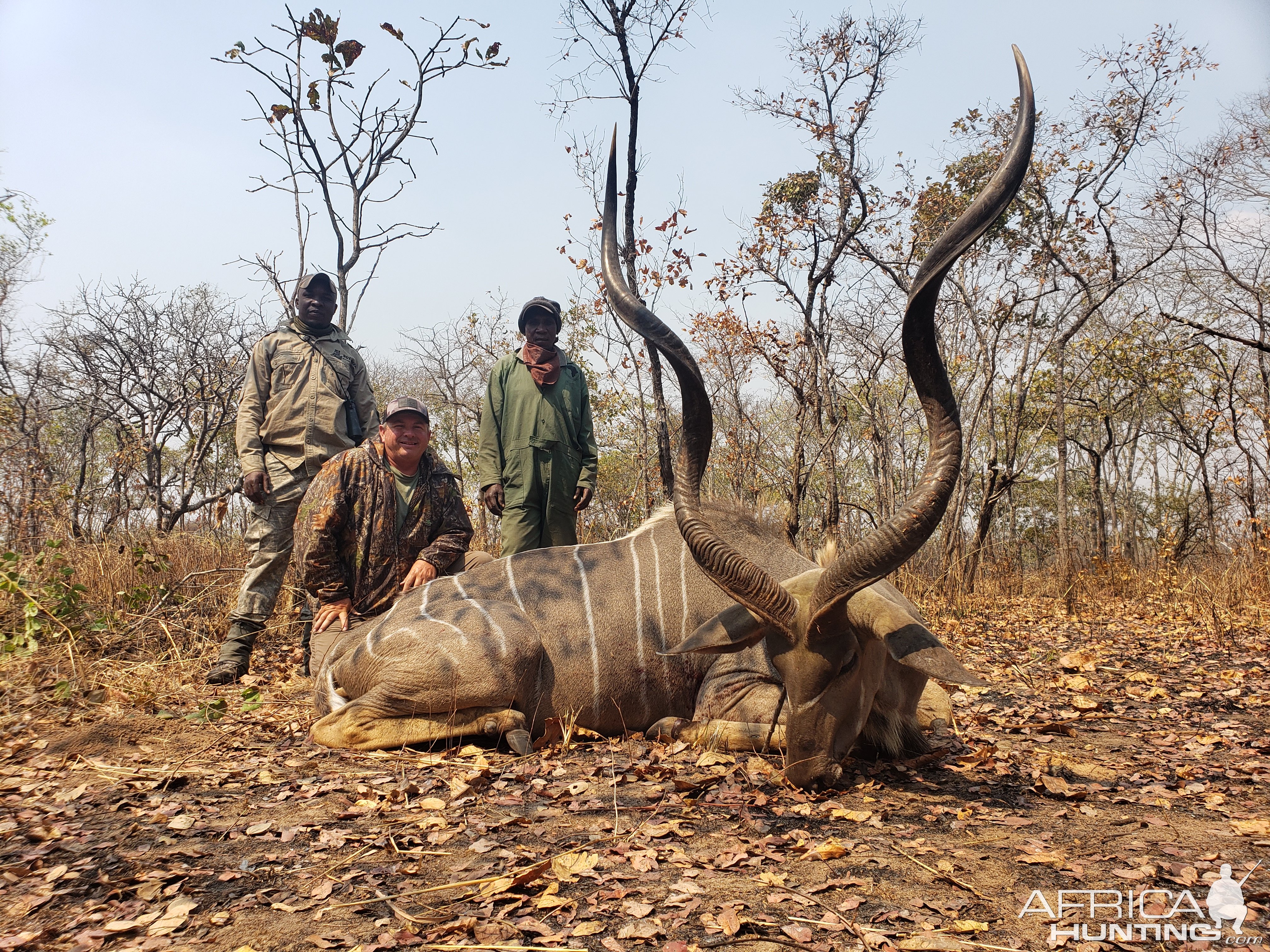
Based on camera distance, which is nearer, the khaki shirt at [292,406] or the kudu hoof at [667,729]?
the kudu hoof at [667,729]

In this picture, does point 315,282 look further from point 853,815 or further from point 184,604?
point 853,815

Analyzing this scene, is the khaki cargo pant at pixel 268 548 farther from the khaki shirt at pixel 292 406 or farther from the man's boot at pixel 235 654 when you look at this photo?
the khaki shirt at pixel 292 406

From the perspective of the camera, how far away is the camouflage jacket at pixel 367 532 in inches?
194

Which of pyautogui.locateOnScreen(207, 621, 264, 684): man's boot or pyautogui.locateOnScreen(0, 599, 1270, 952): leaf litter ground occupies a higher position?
pyautogui.locateOnScreen(207, 621, 264, 684): man's boot

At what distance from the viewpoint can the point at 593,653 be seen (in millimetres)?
4520

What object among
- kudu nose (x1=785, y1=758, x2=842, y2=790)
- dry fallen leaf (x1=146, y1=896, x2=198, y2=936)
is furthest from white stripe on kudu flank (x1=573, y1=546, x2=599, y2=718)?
dry fallen leaf (x1=146, y1=896, x2=198, y2=936)

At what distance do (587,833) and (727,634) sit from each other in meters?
1.20

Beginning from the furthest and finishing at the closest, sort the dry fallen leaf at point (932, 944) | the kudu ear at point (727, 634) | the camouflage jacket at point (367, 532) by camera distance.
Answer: the camouflage jacket at point (367, 532) → the kudu ear at point (727, 634) → the dry fallen leaf at point (932, 944)

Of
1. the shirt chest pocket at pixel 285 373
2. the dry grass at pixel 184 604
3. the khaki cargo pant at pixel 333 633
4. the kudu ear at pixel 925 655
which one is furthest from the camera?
the shirt chest pocket at pixel 285 373

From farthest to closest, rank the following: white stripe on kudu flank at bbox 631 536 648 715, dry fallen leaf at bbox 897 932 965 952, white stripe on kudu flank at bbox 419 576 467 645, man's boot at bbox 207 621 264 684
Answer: man's boot at bbox 207 621 264 684 < white stripe on kudu flank at bbox 631 536 648 715 < white stripe on kudu flank at bbox 419 576 467 645 < dry fallen leaf at bbox 897 932 965 952

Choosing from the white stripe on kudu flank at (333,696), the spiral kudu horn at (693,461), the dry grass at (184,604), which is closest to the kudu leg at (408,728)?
the white stripe on kudu flank at (333,696)

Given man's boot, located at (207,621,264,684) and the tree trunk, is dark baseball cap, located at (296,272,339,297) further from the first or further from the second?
the tree trunk

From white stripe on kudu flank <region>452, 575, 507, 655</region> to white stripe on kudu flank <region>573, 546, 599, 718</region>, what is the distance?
521 millimetres

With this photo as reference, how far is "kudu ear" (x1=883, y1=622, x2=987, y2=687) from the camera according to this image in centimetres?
337
